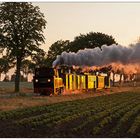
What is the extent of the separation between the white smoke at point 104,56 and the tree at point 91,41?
30827 millimetres

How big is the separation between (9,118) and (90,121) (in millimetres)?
5394

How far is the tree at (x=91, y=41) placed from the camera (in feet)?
323

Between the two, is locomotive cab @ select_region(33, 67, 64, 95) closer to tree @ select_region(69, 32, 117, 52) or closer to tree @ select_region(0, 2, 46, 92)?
tree @ select_region(0, 2, 46, 92)

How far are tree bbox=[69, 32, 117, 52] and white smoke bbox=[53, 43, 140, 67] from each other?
30.8 m

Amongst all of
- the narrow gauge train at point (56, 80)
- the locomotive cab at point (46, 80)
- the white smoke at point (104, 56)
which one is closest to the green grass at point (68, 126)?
the locomotive cab at point (46, 80)

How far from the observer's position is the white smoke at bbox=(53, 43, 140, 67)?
60928mm

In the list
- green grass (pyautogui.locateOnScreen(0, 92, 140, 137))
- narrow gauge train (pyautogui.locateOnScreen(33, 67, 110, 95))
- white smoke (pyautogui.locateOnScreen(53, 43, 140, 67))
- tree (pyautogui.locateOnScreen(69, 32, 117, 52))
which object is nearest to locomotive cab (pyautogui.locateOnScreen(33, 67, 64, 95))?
narrow gauge train (pyautogui.locateOnScreen(33, 67, 110, 95))

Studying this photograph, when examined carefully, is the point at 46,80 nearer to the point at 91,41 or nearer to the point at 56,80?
the point at 56,80

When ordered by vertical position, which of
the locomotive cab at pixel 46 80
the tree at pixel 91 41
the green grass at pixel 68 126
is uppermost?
the tree at pixel 91 41

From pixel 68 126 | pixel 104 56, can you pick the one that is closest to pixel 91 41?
pixel 104 56

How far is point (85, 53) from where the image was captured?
67.3 m

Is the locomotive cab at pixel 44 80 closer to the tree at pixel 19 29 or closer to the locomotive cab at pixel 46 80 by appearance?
the locomotive cab at pixel 46 80

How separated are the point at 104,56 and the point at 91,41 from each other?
35.1m

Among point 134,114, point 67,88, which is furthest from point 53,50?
point 134,114
